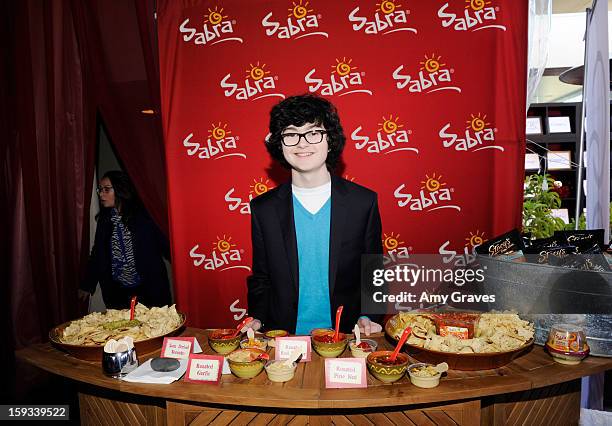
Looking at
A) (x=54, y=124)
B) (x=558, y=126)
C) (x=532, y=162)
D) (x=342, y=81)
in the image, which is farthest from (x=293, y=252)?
(x=558, y=126)

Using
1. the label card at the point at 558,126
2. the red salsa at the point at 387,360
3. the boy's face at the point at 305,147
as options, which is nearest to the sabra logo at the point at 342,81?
the boy's face at the point at 305,147

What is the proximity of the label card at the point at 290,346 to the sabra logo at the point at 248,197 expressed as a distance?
1.58 m

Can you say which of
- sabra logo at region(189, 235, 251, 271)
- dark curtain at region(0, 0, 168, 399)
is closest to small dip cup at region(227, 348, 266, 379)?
sabra logo at region(189, 235, 251, 271)

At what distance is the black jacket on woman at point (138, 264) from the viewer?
3.45 metres

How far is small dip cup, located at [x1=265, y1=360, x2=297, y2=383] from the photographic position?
55.3 inches

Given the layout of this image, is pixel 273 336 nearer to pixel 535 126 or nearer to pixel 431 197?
pixel 431 197

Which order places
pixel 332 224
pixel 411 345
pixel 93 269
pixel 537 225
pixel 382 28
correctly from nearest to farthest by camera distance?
1. pixel 411 345
2. pixel 332 224
3. pixel 382 28
4. pixel 93 269
5. pixel 537 225

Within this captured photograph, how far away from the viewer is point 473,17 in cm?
279

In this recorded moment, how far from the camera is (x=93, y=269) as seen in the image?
3.45m

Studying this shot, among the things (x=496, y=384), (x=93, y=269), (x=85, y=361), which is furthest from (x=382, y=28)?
(x=93, y=269)

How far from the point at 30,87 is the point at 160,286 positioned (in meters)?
1.74

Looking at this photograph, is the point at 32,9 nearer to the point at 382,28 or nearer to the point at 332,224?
the point at 382,28

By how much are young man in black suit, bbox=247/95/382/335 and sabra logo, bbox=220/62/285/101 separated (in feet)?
2.87

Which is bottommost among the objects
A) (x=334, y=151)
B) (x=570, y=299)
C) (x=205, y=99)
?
(x=570, y=299)
